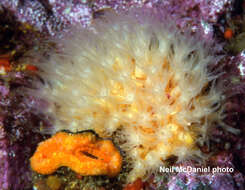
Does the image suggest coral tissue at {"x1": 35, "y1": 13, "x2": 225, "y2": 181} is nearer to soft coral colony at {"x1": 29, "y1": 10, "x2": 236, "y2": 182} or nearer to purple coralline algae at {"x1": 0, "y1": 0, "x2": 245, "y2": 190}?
soft coral colony at {"x1": 29, "y1": 10, "x2": 236, "y2": 182}

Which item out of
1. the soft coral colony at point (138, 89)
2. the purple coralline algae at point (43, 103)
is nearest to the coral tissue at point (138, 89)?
the soft coral colony at point (138, 89)

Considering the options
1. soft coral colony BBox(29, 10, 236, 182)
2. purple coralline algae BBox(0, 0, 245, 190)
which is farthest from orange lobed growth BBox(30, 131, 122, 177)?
purple coralline algae BBox(0, 0, 245, 190)

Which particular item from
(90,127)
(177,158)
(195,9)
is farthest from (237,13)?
(90,127)

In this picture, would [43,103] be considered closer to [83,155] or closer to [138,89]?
[83,155]

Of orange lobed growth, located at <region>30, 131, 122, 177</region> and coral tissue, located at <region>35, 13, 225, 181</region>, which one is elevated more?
coral tissue, located at <region>35, 13, 225, 181</region>

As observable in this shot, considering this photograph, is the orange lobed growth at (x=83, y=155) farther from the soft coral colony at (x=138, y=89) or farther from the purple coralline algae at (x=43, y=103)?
the purple coralline algae at (x=43, y=103)

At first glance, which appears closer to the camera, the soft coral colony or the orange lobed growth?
the orange lobed growth

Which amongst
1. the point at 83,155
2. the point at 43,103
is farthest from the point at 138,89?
the point at 43,103
